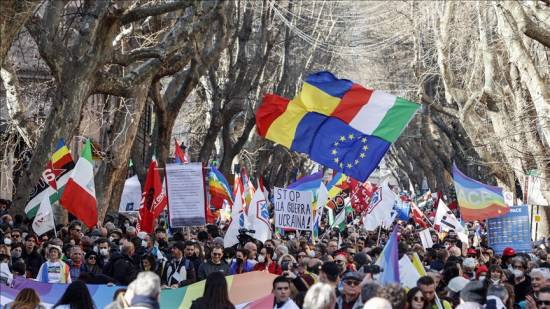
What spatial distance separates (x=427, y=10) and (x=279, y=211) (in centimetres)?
1561

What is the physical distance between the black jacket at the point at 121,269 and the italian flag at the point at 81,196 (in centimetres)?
280

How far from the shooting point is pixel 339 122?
13609 mm

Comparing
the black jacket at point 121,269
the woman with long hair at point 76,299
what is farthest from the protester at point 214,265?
the woman with long hair at point 76,299

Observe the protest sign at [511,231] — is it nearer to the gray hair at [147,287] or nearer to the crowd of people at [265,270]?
the crowd of people at [265,270]

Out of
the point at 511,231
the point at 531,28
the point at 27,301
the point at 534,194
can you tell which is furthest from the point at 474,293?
the point at 534,194

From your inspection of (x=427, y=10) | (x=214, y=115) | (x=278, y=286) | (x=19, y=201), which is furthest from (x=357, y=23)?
(x=278, y=286)

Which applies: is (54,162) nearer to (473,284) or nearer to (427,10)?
(473,284)

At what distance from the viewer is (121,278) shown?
11977mm

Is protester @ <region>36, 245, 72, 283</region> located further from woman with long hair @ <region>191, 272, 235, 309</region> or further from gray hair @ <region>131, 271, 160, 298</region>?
gray hair @ <region>131, 271, 160, 298</region>

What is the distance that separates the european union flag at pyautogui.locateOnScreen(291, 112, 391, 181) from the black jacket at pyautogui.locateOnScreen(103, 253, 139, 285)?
2498mm

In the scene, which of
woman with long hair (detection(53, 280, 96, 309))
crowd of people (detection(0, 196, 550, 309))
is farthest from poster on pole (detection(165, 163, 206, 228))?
woman with long hair (detection(53, 280, 96, 309))

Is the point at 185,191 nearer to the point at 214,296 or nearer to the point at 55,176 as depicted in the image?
the point at 55,176

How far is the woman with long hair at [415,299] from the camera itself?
332 inches

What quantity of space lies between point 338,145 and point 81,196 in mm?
3947
